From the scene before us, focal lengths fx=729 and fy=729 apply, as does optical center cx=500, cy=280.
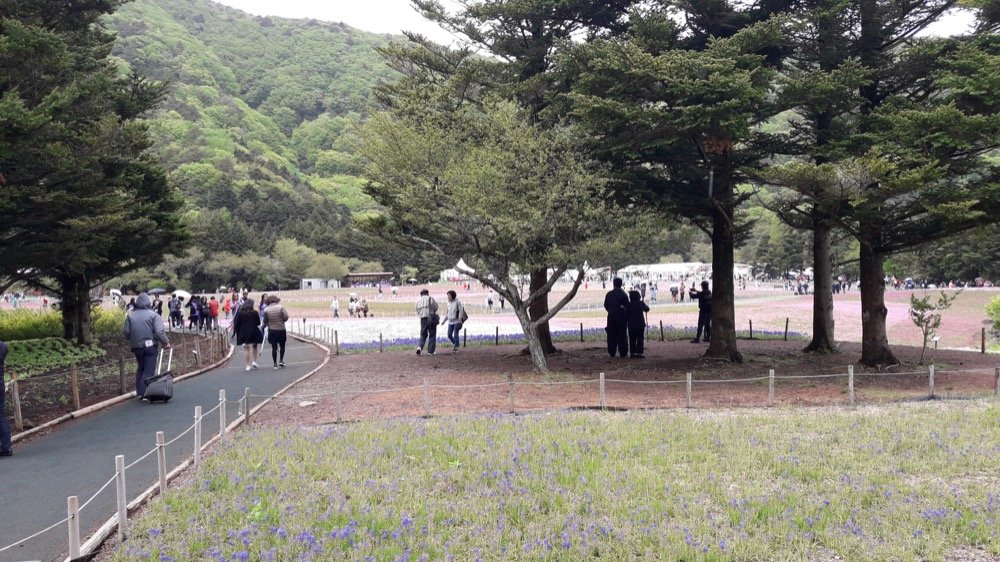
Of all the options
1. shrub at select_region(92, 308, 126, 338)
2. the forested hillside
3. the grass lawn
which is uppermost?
the forested hillside

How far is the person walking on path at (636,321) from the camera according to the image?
1808 centimetres

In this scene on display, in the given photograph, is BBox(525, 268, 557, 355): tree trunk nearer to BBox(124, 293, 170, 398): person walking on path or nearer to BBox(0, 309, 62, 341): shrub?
BBox(124, 293, 170, 398): person walking on path

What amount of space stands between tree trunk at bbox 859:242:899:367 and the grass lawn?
22.6 ft

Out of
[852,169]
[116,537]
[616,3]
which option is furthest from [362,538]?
[616,3]

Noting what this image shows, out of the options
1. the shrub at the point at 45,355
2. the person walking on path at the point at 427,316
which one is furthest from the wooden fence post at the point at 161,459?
the person walking on path at the point at 427,316

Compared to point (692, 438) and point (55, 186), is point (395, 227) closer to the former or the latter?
point (55, 186)

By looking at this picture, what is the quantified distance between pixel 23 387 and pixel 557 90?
1307 cm

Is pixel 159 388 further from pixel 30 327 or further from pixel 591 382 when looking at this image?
pixel 30 327

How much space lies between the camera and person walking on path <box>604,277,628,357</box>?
18062 mm

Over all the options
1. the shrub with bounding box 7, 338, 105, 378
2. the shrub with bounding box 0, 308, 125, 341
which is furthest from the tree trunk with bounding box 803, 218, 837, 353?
the shrub with bounding box 0, 308, 125, 341

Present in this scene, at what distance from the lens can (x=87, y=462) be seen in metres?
8.45

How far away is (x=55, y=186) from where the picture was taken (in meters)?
13.4

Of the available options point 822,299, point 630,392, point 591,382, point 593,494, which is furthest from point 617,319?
point 593,494

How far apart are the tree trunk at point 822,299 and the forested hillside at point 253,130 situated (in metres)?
21.2
